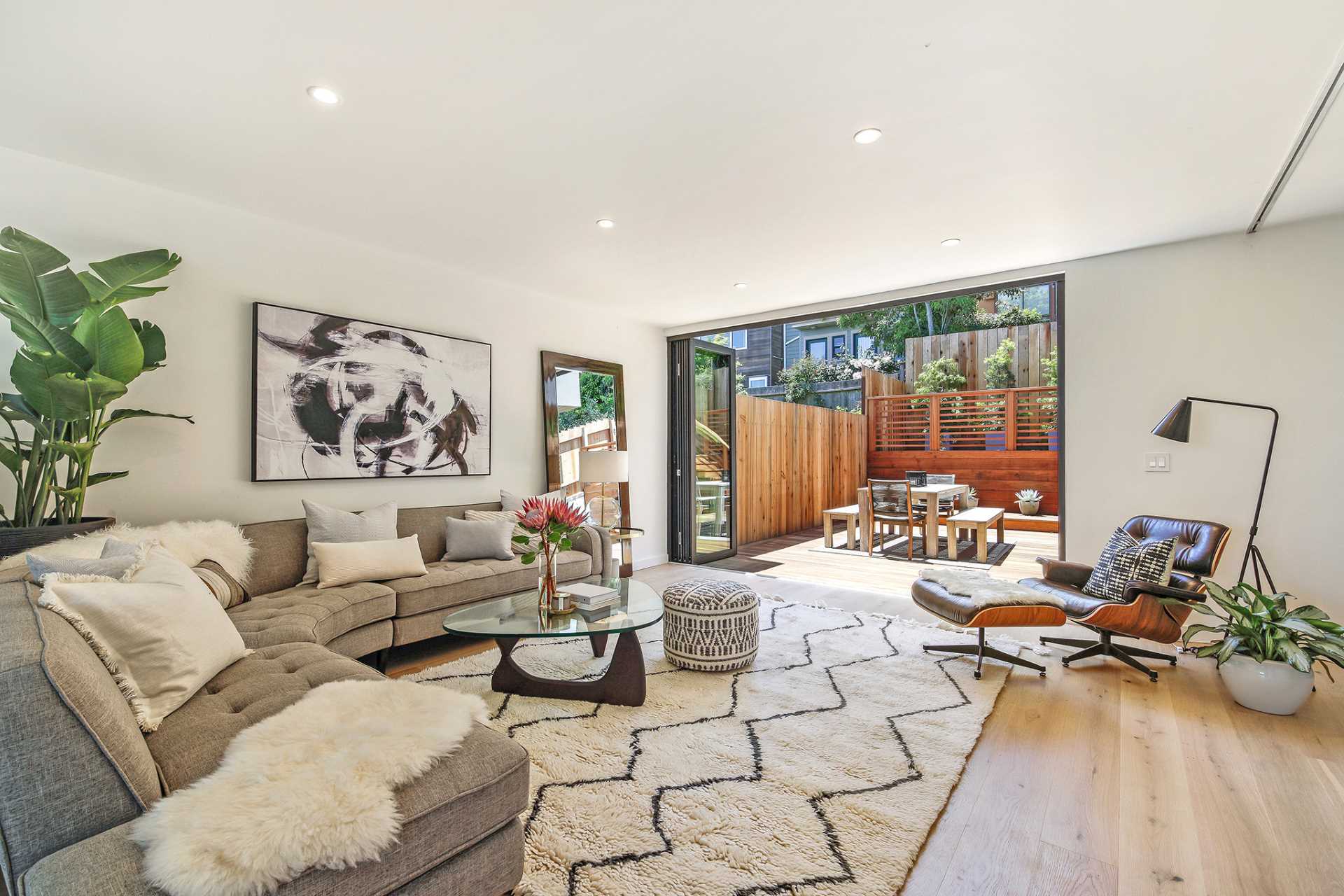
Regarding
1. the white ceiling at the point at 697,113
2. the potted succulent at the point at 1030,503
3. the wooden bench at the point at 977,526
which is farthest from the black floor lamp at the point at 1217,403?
the potted succulent at the point at 1030,503

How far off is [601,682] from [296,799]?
65.1 inches

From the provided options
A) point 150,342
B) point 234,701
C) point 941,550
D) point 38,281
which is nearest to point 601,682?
point 234,701

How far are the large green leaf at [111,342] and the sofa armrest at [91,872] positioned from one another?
2.25 meters

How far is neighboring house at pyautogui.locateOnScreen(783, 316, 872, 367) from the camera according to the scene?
40.2 ft

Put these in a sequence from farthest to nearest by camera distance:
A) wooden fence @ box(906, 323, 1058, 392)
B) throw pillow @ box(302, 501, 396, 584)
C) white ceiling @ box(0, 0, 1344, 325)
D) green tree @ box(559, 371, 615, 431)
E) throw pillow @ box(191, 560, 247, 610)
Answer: wooden fence @ box(906, 323, 1058, 392) < green tree @ box(559, 371, 615, 431) < throw pillow @ box(302, 501, 396, 584) < throw pillow @ box(191, 560, 247, 610) < white ceiling @ box(0, 0, 1344, 325)

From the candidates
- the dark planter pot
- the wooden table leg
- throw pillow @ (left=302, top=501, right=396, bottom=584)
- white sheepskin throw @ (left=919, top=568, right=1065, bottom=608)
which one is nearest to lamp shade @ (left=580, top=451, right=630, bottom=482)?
throw pillow @ (left=302, top=501, right=396, bottom=584)

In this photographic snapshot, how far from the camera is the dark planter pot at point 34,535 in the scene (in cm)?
227

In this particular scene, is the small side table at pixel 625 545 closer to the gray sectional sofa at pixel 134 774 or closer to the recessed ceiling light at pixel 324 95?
the gray sectional sofa at pixel 134 774

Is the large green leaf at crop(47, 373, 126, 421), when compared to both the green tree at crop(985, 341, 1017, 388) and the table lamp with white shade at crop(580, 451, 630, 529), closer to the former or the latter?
the table lamp with white shade at crop(580, 451, 630, 529)

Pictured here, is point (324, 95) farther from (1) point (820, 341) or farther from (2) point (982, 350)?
(1) point (820, 341)

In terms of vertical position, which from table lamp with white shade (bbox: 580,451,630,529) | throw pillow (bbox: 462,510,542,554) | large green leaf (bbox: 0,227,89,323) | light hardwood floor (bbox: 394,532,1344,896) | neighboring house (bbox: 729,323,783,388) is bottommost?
light hardwood floor (bbox: 394,532,1344,896)

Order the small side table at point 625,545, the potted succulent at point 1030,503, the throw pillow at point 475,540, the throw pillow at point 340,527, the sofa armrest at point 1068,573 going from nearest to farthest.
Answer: the throw pillow at point 340,527, the sofa armrest at point 1068,573, the throw pillow at point 475,540, the small side table at point 625,545, the potted succulent at point 1030,503

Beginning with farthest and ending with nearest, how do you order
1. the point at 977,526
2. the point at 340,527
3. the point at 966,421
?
the point at 966,421 < the point at 977,526 < the point at 340,527

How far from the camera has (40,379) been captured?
2.39 m
